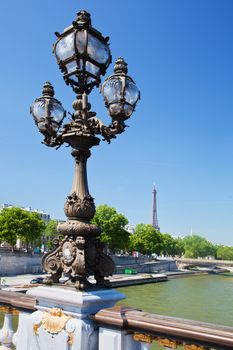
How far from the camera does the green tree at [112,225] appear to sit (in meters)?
67.1

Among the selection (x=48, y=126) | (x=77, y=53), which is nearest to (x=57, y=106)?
(x=48, y=126)

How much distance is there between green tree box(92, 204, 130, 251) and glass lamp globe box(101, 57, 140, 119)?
6262 cm

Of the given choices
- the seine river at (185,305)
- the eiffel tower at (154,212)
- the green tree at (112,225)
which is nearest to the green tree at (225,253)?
the eiffel tower at (154,212)

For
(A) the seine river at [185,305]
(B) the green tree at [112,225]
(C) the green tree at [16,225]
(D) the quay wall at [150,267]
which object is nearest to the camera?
(A) the seine river at [185,305]

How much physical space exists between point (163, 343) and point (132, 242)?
83642 millimetres

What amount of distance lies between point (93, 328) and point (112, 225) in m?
64.3

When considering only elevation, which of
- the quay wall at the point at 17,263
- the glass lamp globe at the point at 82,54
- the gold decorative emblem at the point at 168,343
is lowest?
the quay wall at the point at 17,263

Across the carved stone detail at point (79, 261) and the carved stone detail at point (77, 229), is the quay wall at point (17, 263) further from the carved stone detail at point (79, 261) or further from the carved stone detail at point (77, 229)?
the carved stone detail at point (77, 229)

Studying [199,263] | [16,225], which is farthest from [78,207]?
[199,263]

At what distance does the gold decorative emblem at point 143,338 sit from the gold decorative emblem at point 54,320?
2.38 ft

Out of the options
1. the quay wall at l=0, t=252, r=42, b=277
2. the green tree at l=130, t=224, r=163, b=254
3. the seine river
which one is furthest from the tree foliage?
the seine river

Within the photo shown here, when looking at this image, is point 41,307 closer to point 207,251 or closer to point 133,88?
point 133,88

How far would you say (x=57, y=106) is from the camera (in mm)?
5383

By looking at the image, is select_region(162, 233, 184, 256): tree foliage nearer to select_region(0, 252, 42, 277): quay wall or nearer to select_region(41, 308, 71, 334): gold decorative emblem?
select_region(0, 252, 42, 277): quay wall
